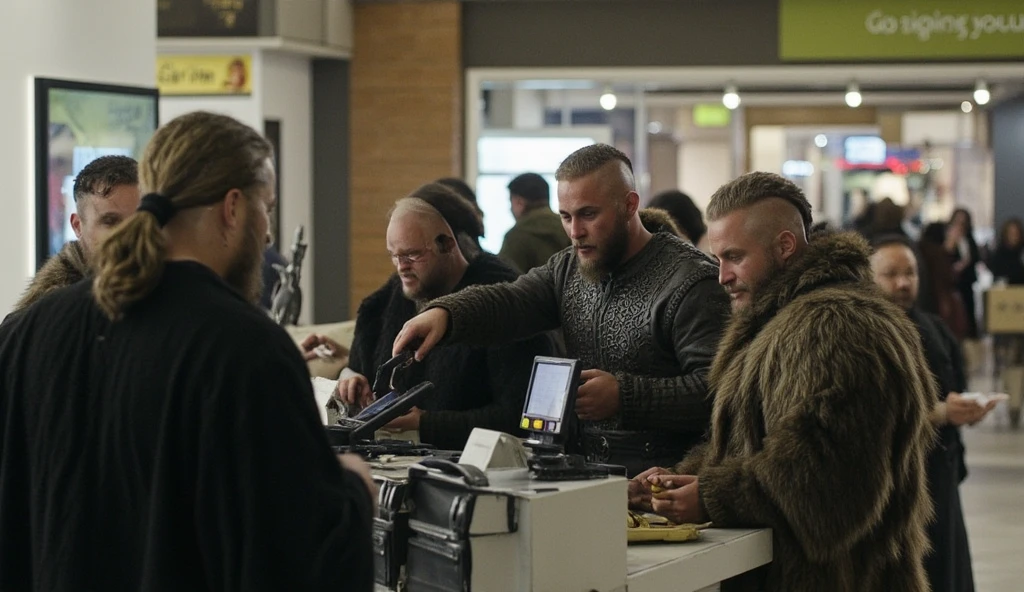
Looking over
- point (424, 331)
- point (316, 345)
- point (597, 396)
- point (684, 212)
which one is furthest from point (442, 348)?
point (684, 212)

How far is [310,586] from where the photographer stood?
6.20ft

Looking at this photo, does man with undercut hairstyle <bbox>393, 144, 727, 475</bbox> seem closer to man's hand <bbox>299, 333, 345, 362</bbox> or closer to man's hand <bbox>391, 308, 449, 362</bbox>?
man's hand <bbox>391, 308, 449, 362</bbox>

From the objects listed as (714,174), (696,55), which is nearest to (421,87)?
(696,55)

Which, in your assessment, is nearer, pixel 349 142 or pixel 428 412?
pixel 428 412

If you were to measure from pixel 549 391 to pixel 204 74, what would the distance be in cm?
775

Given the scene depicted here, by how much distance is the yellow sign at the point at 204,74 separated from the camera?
9.89 metres

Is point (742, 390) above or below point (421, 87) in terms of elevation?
below

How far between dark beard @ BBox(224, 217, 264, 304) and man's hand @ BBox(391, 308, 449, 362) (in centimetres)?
121

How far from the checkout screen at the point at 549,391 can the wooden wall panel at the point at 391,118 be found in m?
8.00

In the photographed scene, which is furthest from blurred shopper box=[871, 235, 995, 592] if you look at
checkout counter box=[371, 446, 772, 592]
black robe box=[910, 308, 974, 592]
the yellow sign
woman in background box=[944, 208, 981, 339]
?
woman in background box=[944, 208, 981, 339]

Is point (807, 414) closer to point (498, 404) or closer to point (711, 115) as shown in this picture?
point (498, 404)

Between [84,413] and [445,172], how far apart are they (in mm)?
8763

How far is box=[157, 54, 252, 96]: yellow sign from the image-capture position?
9891 millimetres

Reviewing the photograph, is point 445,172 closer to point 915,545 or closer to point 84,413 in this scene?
point 915,545
